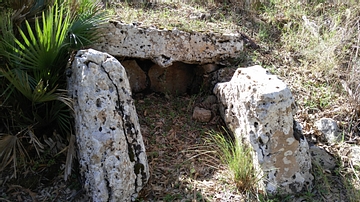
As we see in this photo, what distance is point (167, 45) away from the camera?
4445 millimetres

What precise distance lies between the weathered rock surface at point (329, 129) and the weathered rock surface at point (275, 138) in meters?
0.67

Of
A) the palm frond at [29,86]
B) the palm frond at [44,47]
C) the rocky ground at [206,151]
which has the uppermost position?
the palm frond at [44,47]

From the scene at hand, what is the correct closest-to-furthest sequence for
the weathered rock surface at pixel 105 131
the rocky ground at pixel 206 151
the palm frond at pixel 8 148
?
the weathered rock surface at pixel 105 131 < the palm frond at pixel 8 148 < the rocky ground at pixel 206 151

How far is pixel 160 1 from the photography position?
602 cm

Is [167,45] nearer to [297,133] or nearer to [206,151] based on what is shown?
[206,151]

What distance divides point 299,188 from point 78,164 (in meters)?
2.05

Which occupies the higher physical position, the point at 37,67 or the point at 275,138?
the point at 37,67

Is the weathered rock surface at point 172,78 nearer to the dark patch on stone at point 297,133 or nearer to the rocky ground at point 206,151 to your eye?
the rocky ground at point 206,151

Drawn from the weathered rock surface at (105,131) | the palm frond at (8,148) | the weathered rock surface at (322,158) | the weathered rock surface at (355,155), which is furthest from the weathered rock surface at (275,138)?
the palm frond at (8,148)

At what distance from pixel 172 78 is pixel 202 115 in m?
0.79

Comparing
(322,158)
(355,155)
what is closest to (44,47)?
(322,158)

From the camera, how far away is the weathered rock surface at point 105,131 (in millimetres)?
3018

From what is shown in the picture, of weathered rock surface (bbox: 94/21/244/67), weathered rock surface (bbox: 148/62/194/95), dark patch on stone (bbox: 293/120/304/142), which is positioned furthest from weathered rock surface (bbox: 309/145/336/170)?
weathered rock surface (bbox: 148/62/194/95)

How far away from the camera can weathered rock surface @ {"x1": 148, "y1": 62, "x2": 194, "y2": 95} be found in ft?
15.8
